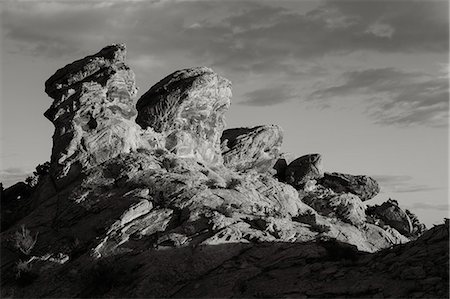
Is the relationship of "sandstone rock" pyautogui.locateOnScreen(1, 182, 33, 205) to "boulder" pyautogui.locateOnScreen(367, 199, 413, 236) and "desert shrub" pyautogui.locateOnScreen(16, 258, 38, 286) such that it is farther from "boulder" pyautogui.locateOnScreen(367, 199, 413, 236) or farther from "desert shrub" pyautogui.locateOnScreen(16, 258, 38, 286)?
"boulder" pyautogui.locateOnScreen(367, 199, 413, 236)

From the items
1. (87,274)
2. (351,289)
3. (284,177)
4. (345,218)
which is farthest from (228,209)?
(284,177)

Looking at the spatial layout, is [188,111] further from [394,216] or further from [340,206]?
[394,216]

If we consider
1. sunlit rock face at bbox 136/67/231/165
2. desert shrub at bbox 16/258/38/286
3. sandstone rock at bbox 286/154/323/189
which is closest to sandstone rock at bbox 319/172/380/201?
sandstone rock at bbox 286/154/323/189

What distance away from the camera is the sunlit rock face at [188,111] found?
2104 inches

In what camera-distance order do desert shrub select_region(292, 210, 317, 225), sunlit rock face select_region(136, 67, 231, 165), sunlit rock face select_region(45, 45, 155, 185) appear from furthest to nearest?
sunlit rock face select_region(136, 67, 231, 165) < sunlit rock face select_region(45, 45, 155, 185) < desert shrub select_region(292, 210, 317, 225)

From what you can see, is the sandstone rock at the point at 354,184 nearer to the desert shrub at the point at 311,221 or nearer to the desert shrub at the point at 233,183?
the desert shrub at the point at 311,221

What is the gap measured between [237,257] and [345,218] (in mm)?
24628

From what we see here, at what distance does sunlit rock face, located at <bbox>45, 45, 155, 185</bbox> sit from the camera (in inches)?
1823

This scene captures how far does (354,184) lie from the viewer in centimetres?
6888

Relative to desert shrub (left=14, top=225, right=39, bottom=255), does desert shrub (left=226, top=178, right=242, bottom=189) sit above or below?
above

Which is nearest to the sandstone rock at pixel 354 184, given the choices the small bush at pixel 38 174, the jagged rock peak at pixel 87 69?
the jagged rock peak at pixel 87 69

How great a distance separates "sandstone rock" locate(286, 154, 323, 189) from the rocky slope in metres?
4.19

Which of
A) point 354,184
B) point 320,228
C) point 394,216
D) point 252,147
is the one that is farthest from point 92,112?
point 394,216

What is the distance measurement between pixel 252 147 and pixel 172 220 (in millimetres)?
27999
